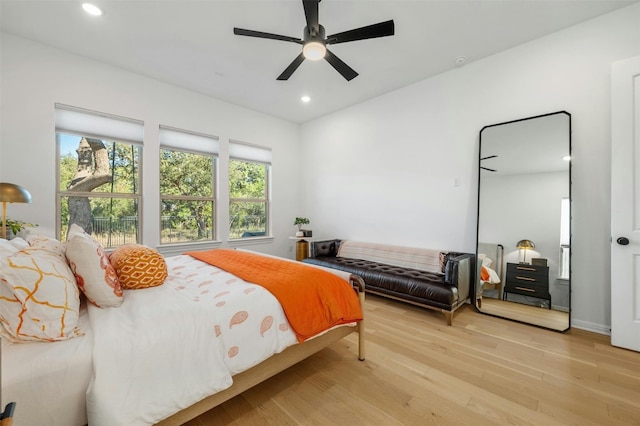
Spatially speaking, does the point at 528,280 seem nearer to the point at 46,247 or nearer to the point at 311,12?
the point at 311,12

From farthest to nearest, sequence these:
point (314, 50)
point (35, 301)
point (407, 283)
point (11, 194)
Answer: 1. point (407, 283)
2. point (314, 50)
3. point (11, 194)
4. point (35, 301)

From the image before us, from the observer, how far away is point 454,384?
1.77 meters

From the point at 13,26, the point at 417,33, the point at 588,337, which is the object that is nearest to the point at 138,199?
the point at 13,26

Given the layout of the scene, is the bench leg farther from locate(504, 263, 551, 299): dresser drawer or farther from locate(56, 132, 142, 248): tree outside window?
locate(56, 132, 142, 248): tree outside window

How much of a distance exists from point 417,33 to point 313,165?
301cm

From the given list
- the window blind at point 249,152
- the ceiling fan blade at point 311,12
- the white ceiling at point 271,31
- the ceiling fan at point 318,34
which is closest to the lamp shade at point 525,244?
the white ceiling at point 271,31

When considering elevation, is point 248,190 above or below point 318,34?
below

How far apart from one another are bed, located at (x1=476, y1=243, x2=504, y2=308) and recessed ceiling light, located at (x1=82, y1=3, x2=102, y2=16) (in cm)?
469

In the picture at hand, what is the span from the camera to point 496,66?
3100 mm

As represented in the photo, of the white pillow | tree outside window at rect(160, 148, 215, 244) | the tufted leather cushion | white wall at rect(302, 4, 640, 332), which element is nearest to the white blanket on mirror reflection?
the white pillow

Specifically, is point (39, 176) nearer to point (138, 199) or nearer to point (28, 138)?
point (28, 138)

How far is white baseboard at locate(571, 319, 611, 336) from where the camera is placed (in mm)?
2466

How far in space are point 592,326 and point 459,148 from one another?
231 cm

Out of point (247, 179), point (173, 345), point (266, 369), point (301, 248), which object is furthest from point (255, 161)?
point (173, 345)
